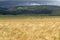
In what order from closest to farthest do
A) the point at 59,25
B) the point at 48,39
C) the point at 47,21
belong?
the point at 48,39 → the point at 59,25 → the point at 47,21

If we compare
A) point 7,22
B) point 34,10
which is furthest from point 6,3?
point 34,10

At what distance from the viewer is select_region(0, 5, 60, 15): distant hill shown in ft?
4.14

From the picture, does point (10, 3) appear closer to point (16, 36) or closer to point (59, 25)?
point (16, 36)

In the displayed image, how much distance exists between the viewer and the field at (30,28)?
985 millimetres

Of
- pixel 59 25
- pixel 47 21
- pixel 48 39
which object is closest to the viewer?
pixel 48 39

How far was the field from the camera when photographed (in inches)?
38.8

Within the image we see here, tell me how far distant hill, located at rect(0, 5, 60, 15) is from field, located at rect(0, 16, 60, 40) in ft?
0.17

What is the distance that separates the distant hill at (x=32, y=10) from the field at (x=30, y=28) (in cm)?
5

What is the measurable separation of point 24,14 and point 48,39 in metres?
0.45

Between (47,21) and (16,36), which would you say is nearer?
(16,36)

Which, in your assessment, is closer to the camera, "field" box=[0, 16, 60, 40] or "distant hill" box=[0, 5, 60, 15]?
"field" box=[0, 16, 60, 40]

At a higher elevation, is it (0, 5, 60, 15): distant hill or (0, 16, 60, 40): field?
(0, 5, 60, 15): distant hill

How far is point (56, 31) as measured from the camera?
106 centimetres

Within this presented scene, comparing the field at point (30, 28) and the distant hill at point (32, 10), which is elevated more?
the distant hill at point (32, 10)
